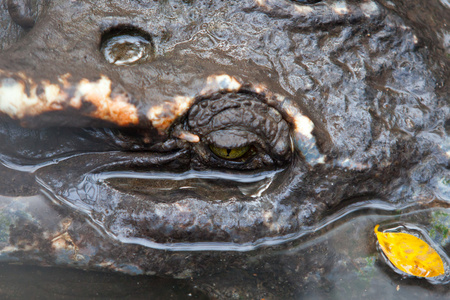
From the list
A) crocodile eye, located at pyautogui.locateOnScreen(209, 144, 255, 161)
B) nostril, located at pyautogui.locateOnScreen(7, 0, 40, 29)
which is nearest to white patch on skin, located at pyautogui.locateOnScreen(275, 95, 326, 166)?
crocodile eye, located at pyautogui.locateOnScreen(209, 144, 255, 161)

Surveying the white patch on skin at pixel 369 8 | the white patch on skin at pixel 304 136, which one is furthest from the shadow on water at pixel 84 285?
the white patch on skin at pixel 369 8

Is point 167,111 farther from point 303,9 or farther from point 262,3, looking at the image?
point 303,9

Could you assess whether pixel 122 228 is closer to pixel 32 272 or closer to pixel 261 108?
pixel 32 272

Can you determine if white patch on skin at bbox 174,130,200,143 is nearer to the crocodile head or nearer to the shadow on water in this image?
the crocodile head

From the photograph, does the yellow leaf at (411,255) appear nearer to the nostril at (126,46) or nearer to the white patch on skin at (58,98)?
the white patch on skin at (58,98)

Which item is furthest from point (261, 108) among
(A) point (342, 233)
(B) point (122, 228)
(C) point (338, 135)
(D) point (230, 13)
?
(B) point (122, 228)

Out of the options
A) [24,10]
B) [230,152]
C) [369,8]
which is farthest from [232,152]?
[24,10]
